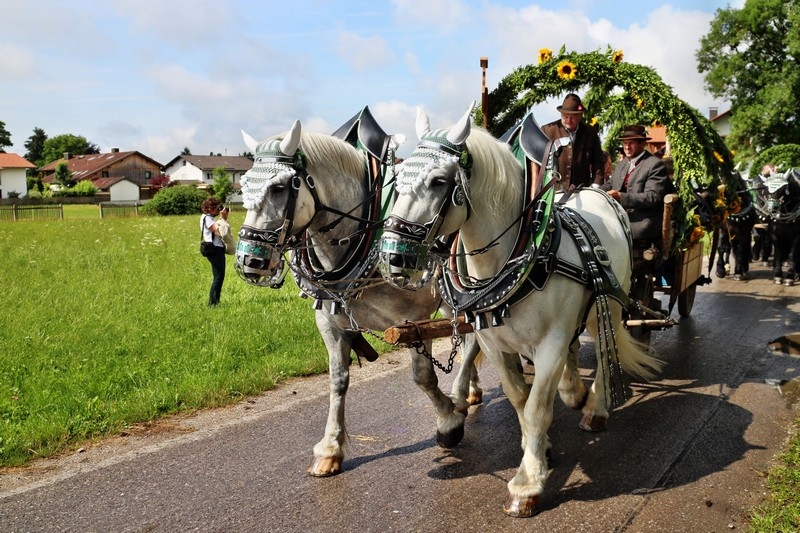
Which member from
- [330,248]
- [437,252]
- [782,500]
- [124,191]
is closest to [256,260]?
[330,248]

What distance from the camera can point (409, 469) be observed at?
4.59 meters

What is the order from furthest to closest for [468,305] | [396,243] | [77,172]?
[77,172], [468,305], [396,243]

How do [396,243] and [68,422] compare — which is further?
[68,422]

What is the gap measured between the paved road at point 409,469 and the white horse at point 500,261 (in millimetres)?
484

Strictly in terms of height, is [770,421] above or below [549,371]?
below

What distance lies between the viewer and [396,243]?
134 inches

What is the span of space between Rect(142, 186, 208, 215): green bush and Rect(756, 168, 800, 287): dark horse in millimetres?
31333

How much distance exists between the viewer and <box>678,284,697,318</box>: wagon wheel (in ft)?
28.6

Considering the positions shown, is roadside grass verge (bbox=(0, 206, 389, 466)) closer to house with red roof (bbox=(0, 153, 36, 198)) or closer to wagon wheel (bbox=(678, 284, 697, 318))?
wagon wheel (bbox=(678, 284, 697, 318))

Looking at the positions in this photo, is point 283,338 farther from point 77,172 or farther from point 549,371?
point 77,172

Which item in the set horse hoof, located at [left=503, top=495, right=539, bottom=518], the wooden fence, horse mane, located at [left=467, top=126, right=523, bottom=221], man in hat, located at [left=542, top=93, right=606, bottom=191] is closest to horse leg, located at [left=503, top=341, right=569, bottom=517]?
horse hoof, located at [left=503, top=495, right=539, bottom=518]

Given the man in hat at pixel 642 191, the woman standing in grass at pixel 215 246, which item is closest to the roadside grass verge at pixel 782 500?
the man in hat at pixel 642 191

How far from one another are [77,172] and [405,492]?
296 ft

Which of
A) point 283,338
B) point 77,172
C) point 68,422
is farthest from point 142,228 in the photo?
point 77,172
